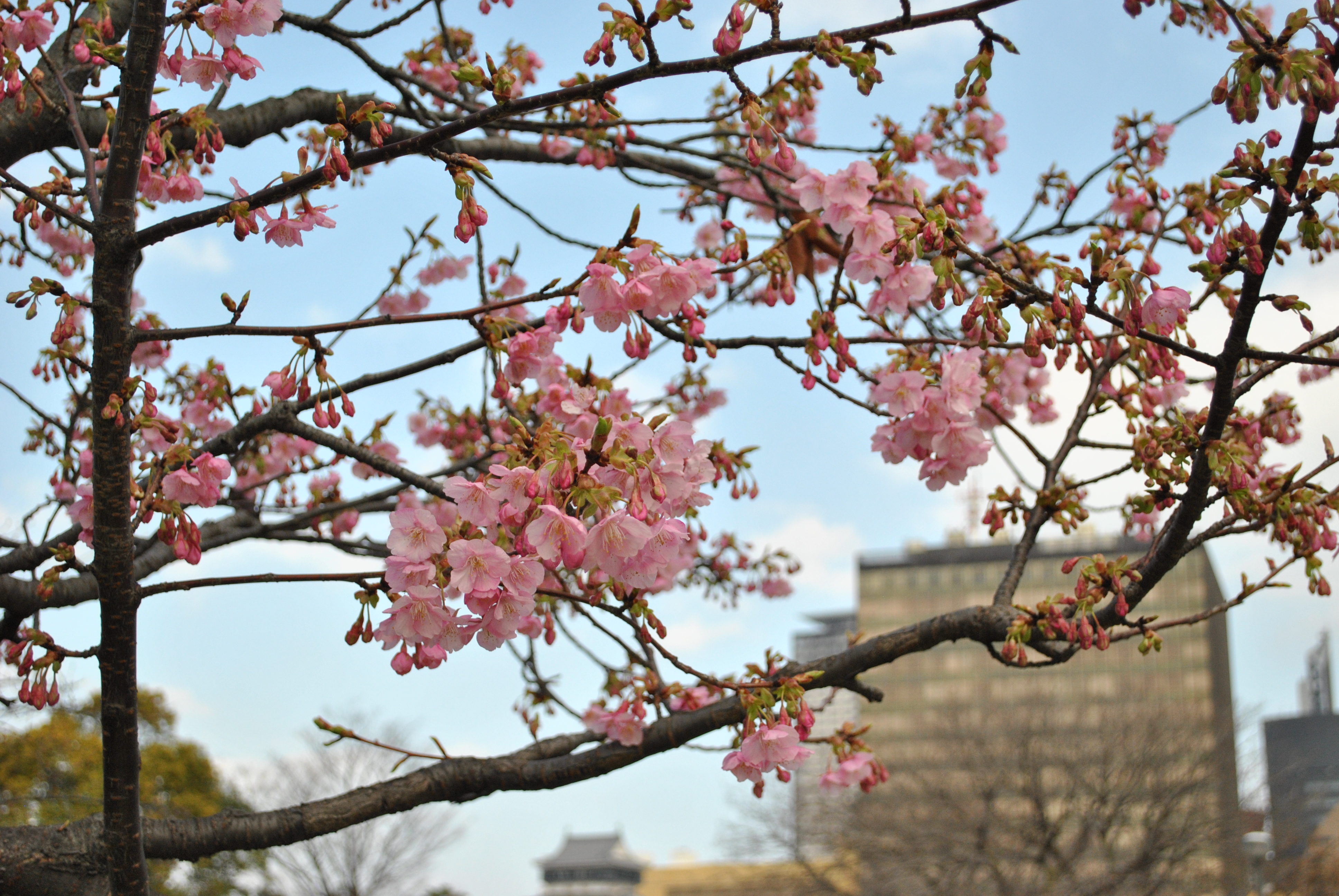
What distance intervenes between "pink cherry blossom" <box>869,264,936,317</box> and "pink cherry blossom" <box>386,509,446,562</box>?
1.25 meters

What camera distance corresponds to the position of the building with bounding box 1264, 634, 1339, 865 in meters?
14.1

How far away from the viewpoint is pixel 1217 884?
559 inches

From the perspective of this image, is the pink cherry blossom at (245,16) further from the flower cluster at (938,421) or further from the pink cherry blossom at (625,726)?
the pink cherry blossom at (625,726)

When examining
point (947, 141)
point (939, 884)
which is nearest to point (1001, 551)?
point (939, 884)

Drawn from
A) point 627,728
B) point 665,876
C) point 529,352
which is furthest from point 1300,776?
point 665,876

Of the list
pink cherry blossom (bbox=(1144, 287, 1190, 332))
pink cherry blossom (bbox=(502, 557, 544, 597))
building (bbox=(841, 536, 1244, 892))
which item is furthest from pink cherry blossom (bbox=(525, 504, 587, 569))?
building (bbox=(841, 536, 1244, 892))

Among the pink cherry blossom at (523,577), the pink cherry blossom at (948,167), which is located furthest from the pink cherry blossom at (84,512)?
the pink cherry blossom at (948,167)

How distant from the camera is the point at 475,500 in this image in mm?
1632

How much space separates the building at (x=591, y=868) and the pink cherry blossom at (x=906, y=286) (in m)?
52.6

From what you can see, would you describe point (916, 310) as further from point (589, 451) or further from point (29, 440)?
point (29, 440)

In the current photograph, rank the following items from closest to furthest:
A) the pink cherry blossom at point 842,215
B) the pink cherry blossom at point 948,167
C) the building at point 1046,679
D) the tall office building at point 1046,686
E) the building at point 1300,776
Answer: the pink cherry blossom at point 842,215, the pink cherry blossom at point 948,167, the building at point 1300,776, the tall office building at point 1046,686, the building at point 1046,679

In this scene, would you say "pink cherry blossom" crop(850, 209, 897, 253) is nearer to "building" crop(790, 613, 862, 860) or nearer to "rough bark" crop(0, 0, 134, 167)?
"building" crop(790, 613, 862, 860)

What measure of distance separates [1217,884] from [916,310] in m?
14.0

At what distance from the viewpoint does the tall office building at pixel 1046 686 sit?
51.3ft
